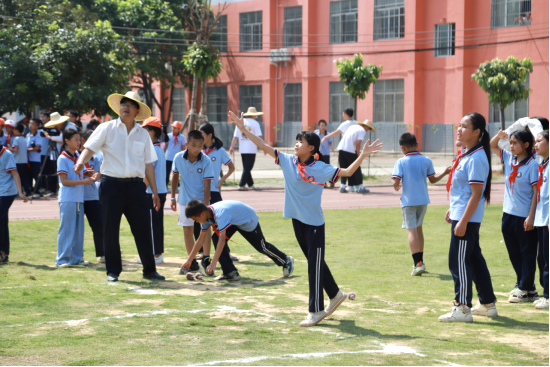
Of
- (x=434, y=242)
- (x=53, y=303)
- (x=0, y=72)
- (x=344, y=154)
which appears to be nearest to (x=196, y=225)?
(x=53, y=303)

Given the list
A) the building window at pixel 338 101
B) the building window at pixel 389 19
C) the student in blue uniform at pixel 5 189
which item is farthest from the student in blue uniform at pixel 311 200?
the building window at pixel 338 101

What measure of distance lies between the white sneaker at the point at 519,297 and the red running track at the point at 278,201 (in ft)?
29.2

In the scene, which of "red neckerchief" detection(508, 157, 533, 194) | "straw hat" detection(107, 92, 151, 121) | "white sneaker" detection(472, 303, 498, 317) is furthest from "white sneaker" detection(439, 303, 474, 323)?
"straw hat" detection(107, 92, 151, 121)

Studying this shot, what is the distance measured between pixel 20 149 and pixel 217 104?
30178mm

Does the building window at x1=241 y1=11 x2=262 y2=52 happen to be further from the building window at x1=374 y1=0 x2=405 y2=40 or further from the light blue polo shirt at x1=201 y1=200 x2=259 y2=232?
the light blue polo shirt at x1=201 y1=200 x2=259 y2=232

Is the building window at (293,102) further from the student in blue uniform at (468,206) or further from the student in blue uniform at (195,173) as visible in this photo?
the student in blue uniform at (468,206)

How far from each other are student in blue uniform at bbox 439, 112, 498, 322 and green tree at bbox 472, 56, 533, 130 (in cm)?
1888

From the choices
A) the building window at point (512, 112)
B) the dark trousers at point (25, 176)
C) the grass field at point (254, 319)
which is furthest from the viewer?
the building window at point (512, 112)

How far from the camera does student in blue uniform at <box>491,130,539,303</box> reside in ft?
22.3

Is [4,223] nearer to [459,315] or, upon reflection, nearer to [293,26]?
[459,315]

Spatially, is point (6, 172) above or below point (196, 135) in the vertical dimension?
below

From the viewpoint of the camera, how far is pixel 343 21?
130 feet

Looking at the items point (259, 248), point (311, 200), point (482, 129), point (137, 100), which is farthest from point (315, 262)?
A: point (137, 100)

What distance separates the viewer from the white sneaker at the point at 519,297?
6914 mm
